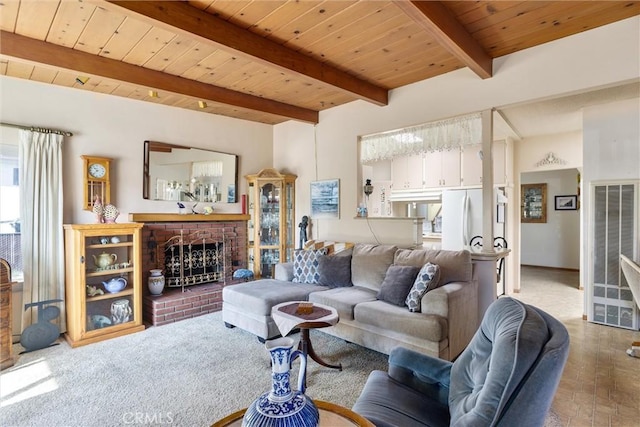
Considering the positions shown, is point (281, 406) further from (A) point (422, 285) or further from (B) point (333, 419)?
(A) point (422, 285)

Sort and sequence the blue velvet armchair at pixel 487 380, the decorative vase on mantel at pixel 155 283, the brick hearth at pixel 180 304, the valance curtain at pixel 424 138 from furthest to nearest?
1. the decorative vase on mantel at pixel 155 283
2. the brick hearth at pixel 180 304
3. the valance curtain at pixel 424 138
4. the blue velvet armchair at pixel 487 380

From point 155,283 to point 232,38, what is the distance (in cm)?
296

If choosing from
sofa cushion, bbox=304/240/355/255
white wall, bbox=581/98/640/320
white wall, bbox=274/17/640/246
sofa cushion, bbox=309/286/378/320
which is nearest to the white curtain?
sofa cushion, bbox=309/286/378/320

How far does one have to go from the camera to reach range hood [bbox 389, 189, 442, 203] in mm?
5496

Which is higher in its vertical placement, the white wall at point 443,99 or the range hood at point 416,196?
the white wall at point 443,99

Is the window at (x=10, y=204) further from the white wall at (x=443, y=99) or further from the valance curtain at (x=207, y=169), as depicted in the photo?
the white wall at (x=443, y=99)

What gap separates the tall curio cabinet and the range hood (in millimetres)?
1949

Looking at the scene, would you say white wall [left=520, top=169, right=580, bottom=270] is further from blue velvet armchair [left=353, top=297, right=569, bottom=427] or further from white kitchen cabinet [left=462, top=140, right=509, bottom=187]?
blue velvet armchair [left=353, top=297, right=569, bottom=427]

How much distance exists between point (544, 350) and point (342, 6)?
2.28m

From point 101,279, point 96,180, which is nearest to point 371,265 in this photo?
point 101,279

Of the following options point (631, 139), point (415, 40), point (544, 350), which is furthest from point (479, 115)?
point (544, 350)

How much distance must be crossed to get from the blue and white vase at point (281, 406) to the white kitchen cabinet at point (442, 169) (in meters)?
4.74

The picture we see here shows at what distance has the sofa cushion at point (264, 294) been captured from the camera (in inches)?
128

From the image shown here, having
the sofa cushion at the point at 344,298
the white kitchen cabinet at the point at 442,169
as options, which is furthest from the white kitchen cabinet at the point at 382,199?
the sofa cushion at the point at 344,298
